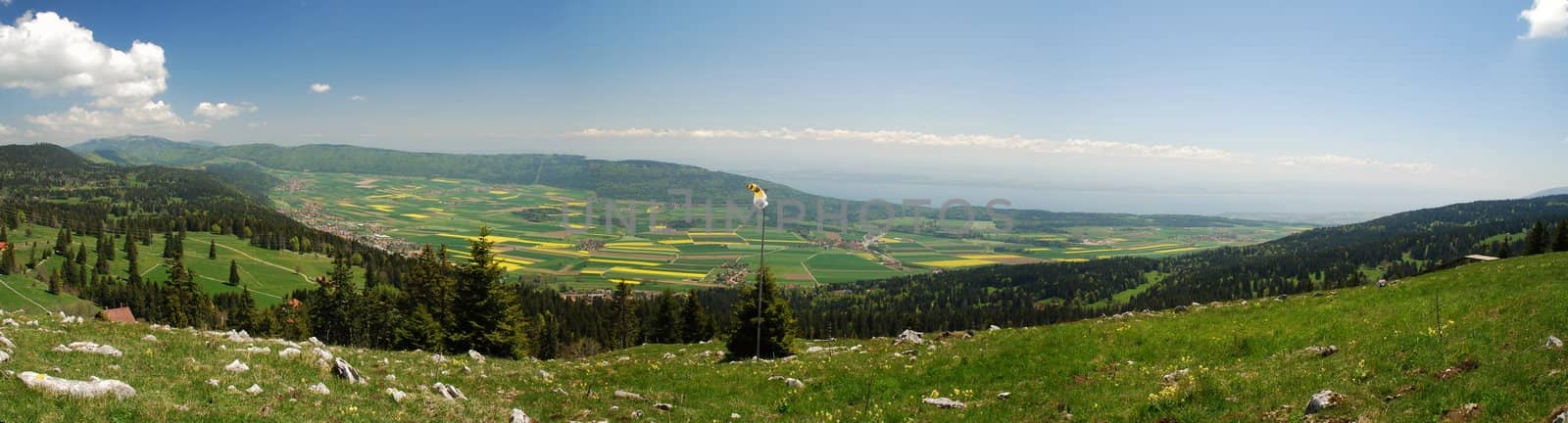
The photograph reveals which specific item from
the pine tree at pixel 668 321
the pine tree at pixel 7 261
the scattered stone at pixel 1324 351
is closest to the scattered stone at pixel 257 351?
the scattered stone at pixel 1324 351

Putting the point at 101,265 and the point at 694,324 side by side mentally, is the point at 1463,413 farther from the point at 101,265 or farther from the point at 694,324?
the point at 101,265

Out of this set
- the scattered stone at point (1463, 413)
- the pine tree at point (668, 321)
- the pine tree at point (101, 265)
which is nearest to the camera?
the scattered stone at point (1463, 413)

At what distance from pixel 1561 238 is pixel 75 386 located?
4037 inches

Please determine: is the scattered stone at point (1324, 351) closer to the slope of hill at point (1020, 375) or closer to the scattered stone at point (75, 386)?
the slope of hill at point (1020, 375)

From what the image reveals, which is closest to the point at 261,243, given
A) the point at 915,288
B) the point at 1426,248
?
the point at 915,288

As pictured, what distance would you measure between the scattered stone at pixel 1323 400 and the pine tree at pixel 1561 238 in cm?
7768

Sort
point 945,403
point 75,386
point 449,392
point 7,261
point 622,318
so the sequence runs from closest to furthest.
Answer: point 75,386, point 945,403, point 449,392, point 622,318, point 7,261

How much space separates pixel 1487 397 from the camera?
10281mm

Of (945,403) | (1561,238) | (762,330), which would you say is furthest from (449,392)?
(1561,238)

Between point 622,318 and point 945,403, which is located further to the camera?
point 622,318

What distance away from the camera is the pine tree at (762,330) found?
105 ft

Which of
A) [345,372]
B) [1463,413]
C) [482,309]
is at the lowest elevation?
[482,309]

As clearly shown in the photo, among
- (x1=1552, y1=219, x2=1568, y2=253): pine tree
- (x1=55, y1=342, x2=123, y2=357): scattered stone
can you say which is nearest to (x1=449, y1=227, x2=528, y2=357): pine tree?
(x1=55, y1=342, x2=123, y2=357): scattered stone

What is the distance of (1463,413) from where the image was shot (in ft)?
32.9
